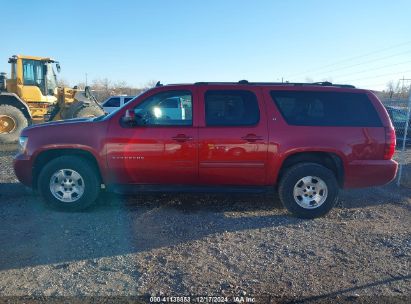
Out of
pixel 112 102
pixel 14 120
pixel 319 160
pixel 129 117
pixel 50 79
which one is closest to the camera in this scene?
pixel 129 117

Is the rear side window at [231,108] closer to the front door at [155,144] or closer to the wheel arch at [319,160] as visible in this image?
the front door at [155,144]

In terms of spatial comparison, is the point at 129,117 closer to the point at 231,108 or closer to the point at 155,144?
the point at 155,144

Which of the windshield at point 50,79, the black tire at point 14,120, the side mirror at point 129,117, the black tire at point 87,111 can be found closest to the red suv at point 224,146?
the side mirror at point 129,117

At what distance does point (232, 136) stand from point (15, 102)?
10557 mm

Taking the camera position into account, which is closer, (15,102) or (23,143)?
(23,143)

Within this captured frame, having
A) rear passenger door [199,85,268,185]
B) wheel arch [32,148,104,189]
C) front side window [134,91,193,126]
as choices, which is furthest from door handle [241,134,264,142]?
wheel arch [32,148,104,189]

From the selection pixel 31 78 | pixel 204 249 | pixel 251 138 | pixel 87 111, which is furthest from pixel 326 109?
pixel 31 78

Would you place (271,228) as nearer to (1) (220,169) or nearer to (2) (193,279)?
(1) (220,169)

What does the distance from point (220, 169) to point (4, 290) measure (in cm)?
295

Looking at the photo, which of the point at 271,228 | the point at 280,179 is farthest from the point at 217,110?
the point at 271,228

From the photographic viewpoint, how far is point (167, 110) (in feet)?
16.7

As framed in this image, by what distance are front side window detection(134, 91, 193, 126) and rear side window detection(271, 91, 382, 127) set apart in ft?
4.20

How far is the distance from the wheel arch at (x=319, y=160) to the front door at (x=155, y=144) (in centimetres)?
135

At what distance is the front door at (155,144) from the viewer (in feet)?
16.1
